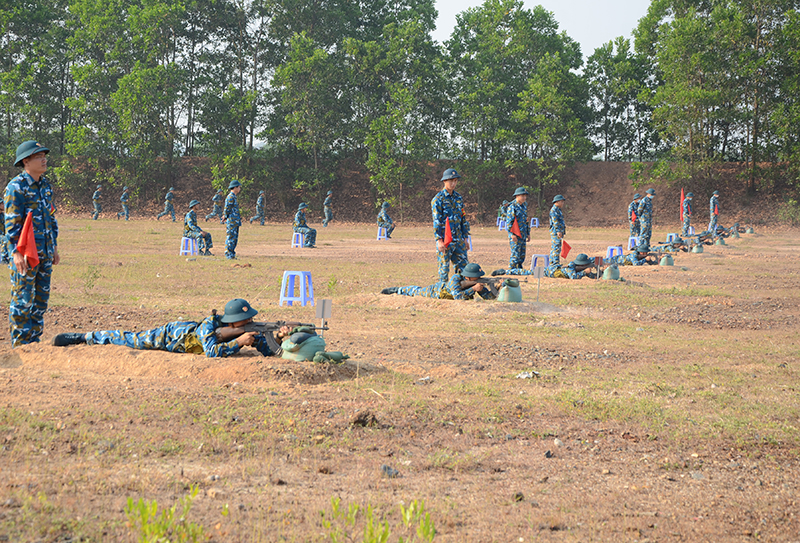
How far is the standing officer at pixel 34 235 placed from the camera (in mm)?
7574

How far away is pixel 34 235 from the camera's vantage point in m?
7.56

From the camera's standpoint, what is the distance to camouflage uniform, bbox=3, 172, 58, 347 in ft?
24.9

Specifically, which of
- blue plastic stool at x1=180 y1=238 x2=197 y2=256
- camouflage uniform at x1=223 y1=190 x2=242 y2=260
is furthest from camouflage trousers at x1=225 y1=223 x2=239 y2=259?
blue plastic stool at x1=180 y1=238 x2=197 y2=256

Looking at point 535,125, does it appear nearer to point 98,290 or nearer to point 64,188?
point 64,188

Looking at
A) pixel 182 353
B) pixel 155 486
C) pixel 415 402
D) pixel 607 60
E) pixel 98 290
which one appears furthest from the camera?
pixel 607 60

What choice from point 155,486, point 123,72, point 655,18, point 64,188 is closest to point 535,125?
point 655,18

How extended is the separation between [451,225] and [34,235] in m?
7.37

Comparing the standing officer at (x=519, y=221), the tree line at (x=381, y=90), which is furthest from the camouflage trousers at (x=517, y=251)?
the tree line at (x=381, y=90)

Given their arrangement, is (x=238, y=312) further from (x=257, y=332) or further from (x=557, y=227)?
(x=557, y=227)

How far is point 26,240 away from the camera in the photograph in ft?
24.3

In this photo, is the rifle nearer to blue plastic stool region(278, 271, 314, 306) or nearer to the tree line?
blue plastic stool region(278, 271, 314, 306)

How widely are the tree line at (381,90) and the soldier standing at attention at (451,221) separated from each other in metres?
35.9

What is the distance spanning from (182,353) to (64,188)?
50.0 m

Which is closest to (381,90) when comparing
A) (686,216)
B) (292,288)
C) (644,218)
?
A: (686,216)
